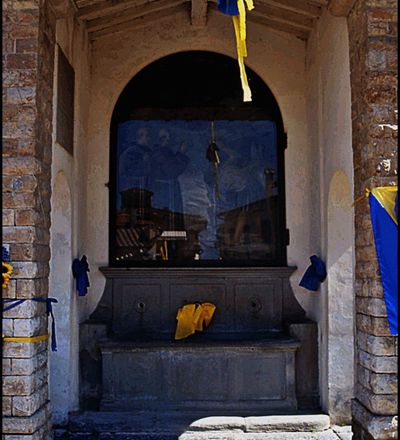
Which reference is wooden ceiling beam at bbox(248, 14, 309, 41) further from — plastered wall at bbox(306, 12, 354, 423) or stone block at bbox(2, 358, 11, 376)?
stone block at bbox(2, 358, 11, 376)

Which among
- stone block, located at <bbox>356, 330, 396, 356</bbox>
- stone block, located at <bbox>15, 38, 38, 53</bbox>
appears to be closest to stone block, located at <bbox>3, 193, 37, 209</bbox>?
stone block, located at <bbox>15, 38, 38, 53</bbox>

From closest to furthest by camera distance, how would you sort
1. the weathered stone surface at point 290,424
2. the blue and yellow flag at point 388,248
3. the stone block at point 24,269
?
the blue and yellow flag at point 388,248
the stone block at point 24,269
the weathered stone surface at point 290,424

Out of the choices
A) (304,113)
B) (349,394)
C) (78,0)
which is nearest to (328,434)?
(349,394)

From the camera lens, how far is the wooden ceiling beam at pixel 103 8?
597 centimetres

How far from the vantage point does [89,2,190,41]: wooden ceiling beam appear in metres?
6.61

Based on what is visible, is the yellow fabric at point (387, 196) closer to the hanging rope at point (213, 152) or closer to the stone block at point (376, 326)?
the stone block at point (376, 326)

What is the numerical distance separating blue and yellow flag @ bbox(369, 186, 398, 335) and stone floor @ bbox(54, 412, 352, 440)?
196cm

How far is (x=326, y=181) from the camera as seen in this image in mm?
5754

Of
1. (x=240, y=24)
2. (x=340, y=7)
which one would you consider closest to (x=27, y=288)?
(x=240, y=24)

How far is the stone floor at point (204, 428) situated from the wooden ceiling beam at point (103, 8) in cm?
409

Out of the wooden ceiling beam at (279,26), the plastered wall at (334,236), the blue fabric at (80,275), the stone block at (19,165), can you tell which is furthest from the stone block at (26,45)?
the wooden ceiling beam at (279,26)

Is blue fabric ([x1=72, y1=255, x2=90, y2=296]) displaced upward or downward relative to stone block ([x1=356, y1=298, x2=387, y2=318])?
upward

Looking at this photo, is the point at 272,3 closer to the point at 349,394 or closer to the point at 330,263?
the point at 330,263

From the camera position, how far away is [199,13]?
6562mm
